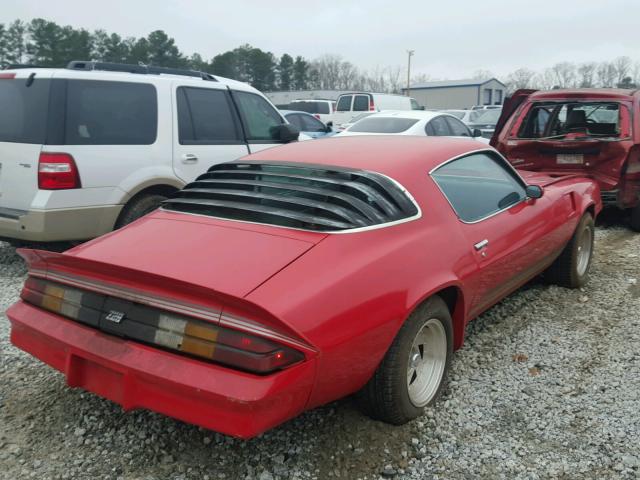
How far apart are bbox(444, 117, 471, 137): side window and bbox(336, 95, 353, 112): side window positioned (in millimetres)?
9765

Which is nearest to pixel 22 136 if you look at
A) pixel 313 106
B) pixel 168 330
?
pixel 168 330

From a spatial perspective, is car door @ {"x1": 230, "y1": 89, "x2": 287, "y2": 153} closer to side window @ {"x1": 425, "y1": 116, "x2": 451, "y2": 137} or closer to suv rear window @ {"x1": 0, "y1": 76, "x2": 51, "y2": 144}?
suv rear window @ {"x1": 0, "y1": 76, "x2": 51, "y2": 144}

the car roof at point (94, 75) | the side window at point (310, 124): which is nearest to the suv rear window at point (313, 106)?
the side window at point (310, 124)

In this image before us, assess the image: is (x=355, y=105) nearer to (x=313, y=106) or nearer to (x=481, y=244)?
(x=313, y=106)

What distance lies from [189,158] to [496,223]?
3264 mm

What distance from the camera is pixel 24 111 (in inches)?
187

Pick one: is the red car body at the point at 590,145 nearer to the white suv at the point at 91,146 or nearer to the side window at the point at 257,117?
the side window at the point at 257,117

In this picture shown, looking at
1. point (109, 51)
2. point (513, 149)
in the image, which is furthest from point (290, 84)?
point (513, 149)

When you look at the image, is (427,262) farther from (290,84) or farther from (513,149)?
(290,84)

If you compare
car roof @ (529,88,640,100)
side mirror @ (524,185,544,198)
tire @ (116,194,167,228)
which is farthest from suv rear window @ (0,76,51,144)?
car roof @ (529,88,640,100)

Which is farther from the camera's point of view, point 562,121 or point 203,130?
point 562,121

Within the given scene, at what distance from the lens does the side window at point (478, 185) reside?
130 inches

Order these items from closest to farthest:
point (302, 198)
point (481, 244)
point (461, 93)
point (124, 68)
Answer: point (302, 198), point (481, 244), point (124, 68), point (461, 93)

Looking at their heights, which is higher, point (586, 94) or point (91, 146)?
point (586, 94)
